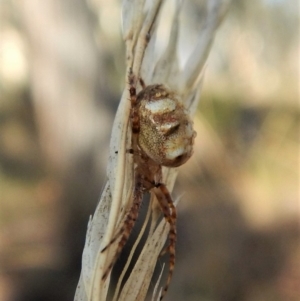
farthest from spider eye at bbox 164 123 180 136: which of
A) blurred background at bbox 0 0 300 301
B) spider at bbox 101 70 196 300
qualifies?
blurred background at bbox 0 0 300 301

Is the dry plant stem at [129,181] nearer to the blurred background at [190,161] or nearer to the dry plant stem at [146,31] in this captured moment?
the dry plant stem at [146,31]

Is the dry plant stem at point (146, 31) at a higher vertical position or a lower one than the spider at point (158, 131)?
higher

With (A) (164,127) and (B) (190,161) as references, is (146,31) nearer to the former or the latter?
(A) (164,127)

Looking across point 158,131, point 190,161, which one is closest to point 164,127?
point 158,131

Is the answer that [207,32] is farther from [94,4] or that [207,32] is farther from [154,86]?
[94,4]

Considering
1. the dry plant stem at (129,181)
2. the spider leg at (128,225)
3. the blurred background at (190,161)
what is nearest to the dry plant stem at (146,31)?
the dry plant stem at (129,181)

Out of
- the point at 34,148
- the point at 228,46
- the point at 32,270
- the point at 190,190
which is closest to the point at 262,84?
the point at 228,46

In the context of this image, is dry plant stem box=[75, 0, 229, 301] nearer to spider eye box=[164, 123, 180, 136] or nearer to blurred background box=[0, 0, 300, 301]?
spider eye box=[164, 123, 180, 136]
